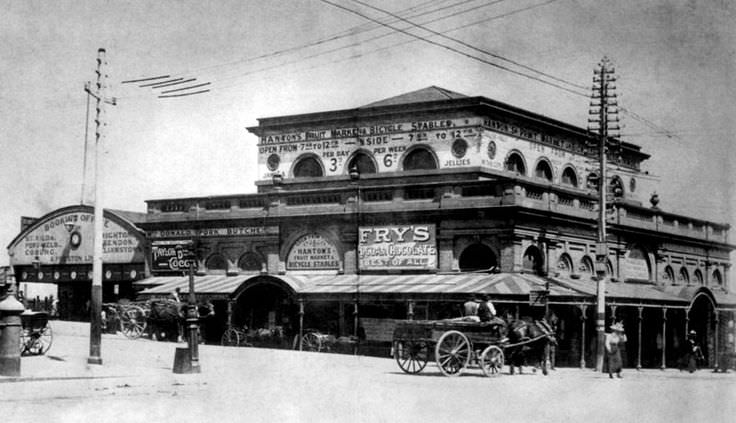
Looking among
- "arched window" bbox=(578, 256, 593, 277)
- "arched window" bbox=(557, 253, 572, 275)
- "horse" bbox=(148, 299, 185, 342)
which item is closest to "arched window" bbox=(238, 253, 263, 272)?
"horse" bbox=(148, 299, 185, 342)

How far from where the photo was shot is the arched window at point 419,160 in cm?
3516

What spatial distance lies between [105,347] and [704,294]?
21.5m

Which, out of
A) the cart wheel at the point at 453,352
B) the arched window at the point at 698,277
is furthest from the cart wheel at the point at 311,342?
the arched window at the point at 698,277

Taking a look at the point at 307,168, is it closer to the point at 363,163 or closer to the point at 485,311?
the point at 363,163

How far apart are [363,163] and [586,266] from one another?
9.42 metres

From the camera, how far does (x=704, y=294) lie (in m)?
34.7

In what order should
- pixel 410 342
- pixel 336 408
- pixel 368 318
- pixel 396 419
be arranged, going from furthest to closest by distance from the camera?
pixel 368 318, pixel 410 342, pixel 336 408, pixel 396 419

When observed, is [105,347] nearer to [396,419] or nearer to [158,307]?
[158,307]

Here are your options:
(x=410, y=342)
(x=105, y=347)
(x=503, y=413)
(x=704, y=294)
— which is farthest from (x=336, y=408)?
(x=704, y=294)

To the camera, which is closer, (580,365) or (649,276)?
(580,365)

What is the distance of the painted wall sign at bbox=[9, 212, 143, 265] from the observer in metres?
40.5

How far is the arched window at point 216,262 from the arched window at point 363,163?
6.31 m

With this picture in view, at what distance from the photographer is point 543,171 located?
37.7m

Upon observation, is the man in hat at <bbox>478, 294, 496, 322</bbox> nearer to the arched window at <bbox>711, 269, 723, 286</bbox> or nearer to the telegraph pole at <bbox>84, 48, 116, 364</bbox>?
the telegraph pole at <bbox>84, 48, 116, 364</bbox>
